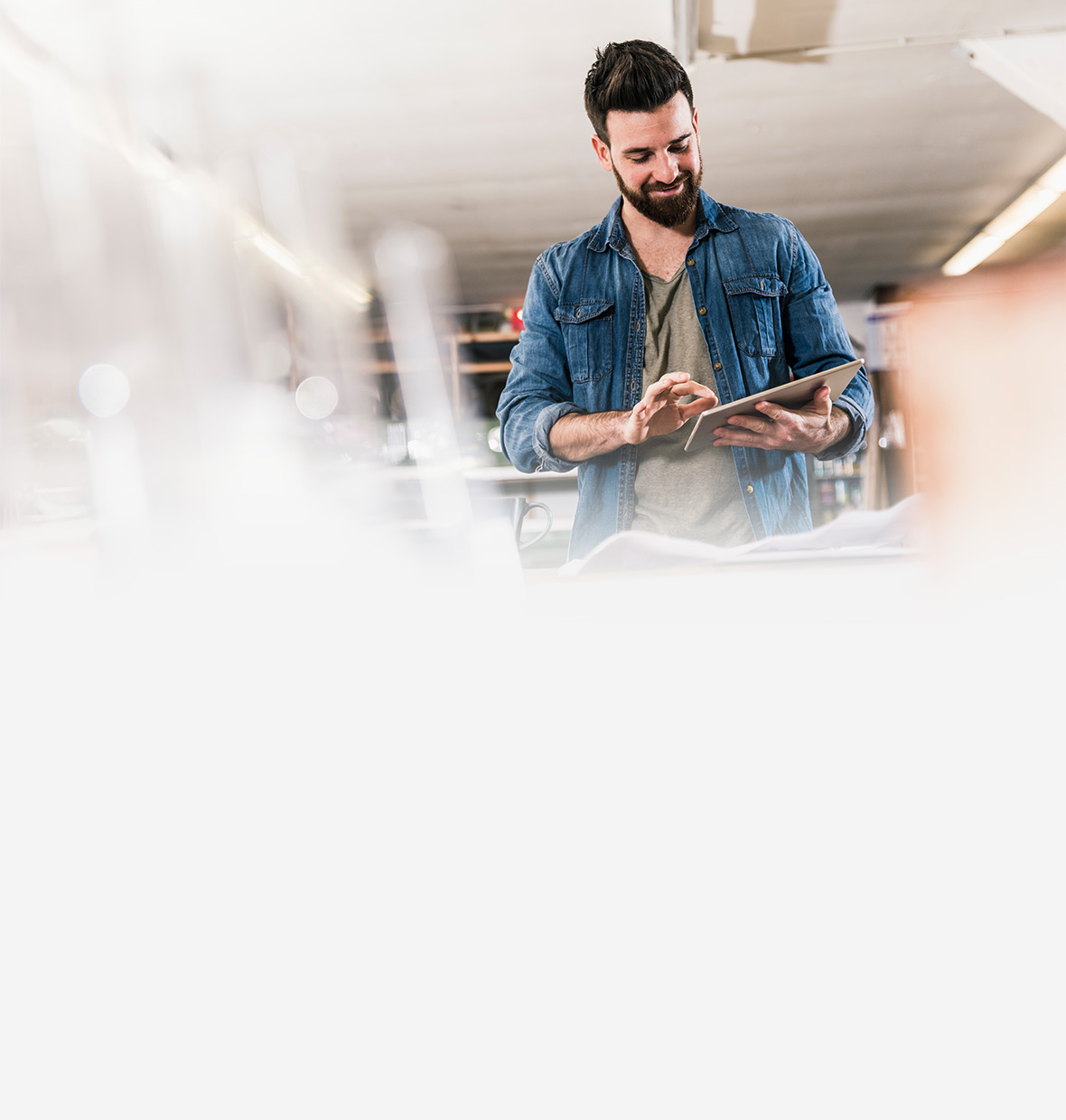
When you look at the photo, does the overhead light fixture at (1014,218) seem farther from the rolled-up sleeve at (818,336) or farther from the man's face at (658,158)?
the man's face at (658,158)

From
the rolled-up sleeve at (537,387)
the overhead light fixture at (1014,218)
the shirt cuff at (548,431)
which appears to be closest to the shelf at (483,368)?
the rolled-up sleeve at (537,387)

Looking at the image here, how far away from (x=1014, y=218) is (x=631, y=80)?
82cm

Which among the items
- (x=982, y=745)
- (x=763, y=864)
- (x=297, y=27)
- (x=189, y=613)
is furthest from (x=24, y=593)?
(x=982, y=745)

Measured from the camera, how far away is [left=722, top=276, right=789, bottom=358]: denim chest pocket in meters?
1.50

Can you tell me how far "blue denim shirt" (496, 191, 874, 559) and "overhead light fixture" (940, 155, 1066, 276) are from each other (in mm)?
336

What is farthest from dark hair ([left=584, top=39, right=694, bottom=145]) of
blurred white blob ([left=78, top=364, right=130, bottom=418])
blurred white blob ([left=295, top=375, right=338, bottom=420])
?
blurred white blob ([left=78, top=364, right=130, bottom=418])

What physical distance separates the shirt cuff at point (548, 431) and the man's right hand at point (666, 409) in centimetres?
11

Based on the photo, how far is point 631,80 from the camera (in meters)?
1.48

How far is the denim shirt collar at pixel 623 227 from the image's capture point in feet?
4.93

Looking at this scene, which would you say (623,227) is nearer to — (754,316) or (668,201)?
(668,201)

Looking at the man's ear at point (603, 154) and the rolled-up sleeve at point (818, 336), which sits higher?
the man's ear at point (603, 154)

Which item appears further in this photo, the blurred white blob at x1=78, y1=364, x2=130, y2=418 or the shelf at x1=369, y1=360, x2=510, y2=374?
the blurred white blob at x1=78, y1=364, x2=130, y2=418

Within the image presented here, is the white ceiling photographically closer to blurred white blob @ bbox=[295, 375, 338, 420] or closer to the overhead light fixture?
the overhead light fixture

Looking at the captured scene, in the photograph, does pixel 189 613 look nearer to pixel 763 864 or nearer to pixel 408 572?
pixel 408 572
